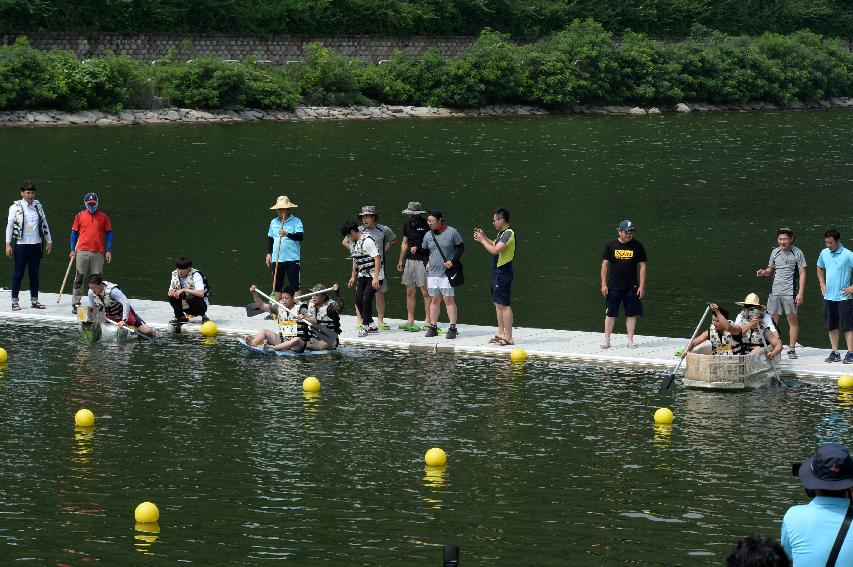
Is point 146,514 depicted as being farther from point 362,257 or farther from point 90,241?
point 90,241

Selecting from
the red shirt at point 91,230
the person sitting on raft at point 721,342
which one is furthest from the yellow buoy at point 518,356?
the red shirt at point 91,230

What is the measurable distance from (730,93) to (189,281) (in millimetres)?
71722

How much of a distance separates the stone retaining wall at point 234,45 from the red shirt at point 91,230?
5394cm

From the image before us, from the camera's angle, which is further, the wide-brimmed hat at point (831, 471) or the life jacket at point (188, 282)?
the life jacket at point (188, 282)

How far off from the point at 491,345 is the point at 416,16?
234ft

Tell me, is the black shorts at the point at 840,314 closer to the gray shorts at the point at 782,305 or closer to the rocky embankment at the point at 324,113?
the gray shorts at the point at 782,305

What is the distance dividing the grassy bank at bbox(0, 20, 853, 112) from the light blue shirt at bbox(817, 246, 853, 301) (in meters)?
53.1

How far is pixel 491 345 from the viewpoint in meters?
23.2

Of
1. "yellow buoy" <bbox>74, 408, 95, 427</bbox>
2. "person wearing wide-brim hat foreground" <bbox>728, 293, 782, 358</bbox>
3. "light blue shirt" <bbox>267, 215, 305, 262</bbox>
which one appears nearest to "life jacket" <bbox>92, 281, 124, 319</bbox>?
"light blue shirt" <bbox>267, 215, 305, 262</bbox>

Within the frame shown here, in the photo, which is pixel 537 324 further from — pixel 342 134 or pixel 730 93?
pixel 730 93

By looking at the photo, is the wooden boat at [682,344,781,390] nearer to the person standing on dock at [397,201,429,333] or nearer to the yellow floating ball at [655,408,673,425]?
the yellow floating ball at [655,408,673,425]

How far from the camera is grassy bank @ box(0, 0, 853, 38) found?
8025cm

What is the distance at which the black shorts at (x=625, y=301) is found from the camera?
22531mm

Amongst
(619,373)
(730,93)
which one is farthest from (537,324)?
(730,93)
